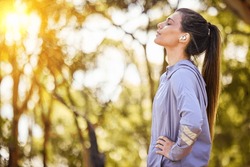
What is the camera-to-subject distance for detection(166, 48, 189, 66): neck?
3.68 m

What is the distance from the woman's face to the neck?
0.04 m

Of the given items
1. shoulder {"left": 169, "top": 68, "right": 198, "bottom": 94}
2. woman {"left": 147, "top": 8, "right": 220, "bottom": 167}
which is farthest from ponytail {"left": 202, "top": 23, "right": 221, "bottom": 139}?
shoulder {"left": 169, "top": 68, "right": 198, "bottom": 94}

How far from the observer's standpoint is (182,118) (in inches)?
133

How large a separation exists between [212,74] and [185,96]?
1.48 ft

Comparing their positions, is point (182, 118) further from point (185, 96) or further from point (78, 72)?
point (78, 72)

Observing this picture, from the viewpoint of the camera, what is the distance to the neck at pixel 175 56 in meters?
3.68

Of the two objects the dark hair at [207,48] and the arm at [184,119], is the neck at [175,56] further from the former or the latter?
the arm at [184,119]

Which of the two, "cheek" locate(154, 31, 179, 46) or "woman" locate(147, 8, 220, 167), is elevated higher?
"cheek" locate(154, 31, 179, 46)

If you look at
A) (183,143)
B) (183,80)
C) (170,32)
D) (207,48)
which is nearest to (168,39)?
(170,32)

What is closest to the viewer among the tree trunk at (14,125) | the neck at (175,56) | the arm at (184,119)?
the arm at (184,119)

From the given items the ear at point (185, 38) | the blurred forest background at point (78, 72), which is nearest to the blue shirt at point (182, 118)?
the ear at point (185, 38)

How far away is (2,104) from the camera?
53.7 ft

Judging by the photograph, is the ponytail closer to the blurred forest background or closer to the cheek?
the cheek

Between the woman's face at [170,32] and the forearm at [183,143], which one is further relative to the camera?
the woman's face at [170,32]
